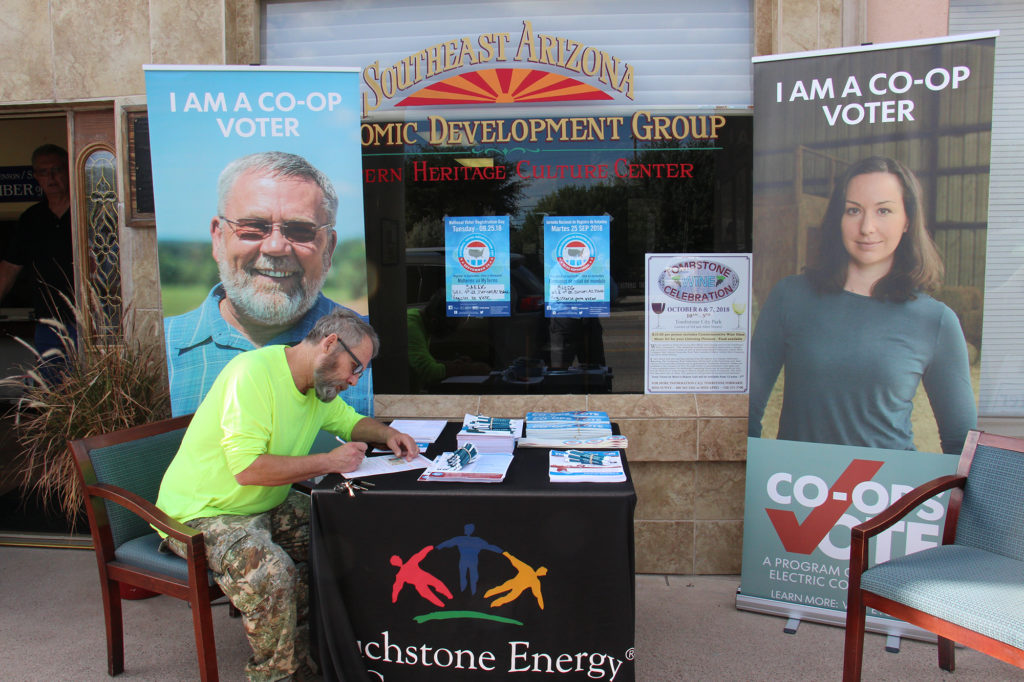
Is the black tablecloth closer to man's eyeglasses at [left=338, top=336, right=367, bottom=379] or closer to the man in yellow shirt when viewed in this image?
the man in yellow shirt

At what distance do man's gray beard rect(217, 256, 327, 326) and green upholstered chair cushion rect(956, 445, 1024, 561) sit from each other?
2.89 meters

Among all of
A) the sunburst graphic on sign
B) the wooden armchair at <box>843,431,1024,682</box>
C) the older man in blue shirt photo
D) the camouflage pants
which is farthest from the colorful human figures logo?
the sunburst graphic on sign

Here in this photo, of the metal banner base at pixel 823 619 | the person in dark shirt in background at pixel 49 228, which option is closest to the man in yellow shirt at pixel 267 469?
the metal banner base at pixel 823 619

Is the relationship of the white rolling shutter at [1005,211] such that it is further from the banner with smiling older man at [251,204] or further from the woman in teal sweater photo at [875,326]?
the banner with smiling older man at [251,204]

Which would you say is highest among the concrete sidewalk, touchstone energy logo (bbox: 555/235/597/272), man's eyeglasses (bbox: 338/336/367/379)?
touchstone energy logo (bbox: 555/235/597/272)

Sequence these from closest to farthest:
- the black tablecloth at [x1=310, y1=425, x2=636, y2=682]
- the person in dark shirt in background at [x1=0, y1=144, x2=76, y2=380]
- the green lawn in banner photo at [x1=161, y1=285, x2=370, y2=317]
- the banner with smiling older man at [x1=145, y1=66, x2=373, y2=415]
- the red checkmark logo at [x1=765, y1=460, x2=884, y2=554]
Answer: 1. the black tablecloth at [x1=310, y1=425, x2=636, y2=682]
2. the red checkmark logo at [x1=765, y1=460, x2=884, y2=554]
3. the banner with smiling older man at [x1=145, y1=66, x2=373, y2=415]
4. the green lawn in banner photo at [x1=161, y1=285, x2=370, y2=317]
5. the person in dark shirt in background at [x1=0, y1=144, x2=76, y2=380]

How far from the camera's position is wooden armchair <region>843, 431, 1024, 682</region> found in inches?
80.6

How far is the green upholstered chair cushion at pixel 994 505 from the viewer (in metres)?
2.40

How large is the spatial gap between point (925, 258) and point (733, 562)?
1784 millimetres

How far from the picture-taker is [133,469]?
2.80 meters

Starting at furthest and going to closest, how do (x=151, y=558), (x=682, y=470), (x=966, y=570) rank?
(x=682, y=470) < (x=151, y=558) < (x=966, y=570)

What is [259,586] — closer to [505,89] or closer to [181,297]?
[181,297]

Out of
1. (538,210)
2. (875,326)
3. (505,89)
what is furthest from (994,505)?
(505,89)

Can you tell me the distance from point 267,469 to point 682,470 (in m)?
2.14
